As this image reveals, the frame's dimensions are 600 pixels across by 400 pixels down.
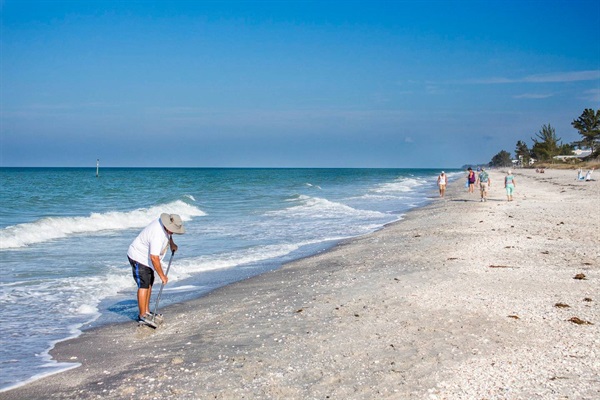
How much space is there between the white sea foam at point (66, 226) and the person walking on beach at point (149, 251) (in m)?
10.9

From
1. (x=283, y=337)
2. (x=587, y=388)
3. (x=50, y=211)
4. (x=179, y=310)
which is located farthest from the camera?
(x=50, y=211)

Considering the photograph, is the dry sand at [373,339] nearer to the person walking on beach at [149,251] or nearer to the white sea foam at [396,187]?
the person walking on beach at [149,251]

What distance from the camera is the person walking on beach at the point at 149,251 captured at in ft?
26.0

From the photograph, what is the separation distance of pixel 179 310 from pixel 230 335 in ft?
7.20

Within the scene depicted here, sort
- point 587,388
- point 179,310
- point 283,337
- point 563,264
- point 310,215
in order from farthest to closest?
1. point 310,215
2. point 563,264
3. point 179,310
4. point 283,337
5. point 587,388

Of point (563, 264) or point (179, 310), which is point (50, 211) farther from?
point (563, 264)

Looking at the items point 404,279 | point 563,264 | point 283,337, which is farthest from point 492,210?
point 283,337

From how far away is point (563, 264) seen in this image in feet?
34.1

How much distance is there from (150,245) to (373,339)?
3497 mm

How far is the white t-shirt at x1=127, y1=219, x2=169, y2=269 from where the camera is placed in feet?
26.0

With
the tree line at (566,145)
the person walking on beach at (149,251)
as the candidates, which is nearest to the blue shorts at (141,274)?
the person walking on beach at (149,251)

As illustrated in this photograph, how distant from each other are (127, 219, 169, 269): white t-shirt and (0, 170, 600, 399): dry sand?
1.03 meters

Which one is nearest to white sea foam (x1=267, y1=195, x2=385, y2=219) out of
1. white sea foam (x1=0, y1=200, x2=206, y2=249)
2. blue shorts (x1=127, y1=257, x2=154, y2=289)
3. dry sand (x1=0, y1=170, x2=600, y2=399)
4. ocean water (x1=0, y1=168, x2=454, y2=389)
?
ocean water (x1=0, y1=168, x2=454, y2=389)

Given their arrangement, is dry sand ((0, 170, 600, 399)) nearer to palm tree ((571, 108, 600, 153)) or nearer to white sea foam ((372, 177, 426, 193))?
white sea foam ((372, 177, 426, 193))
